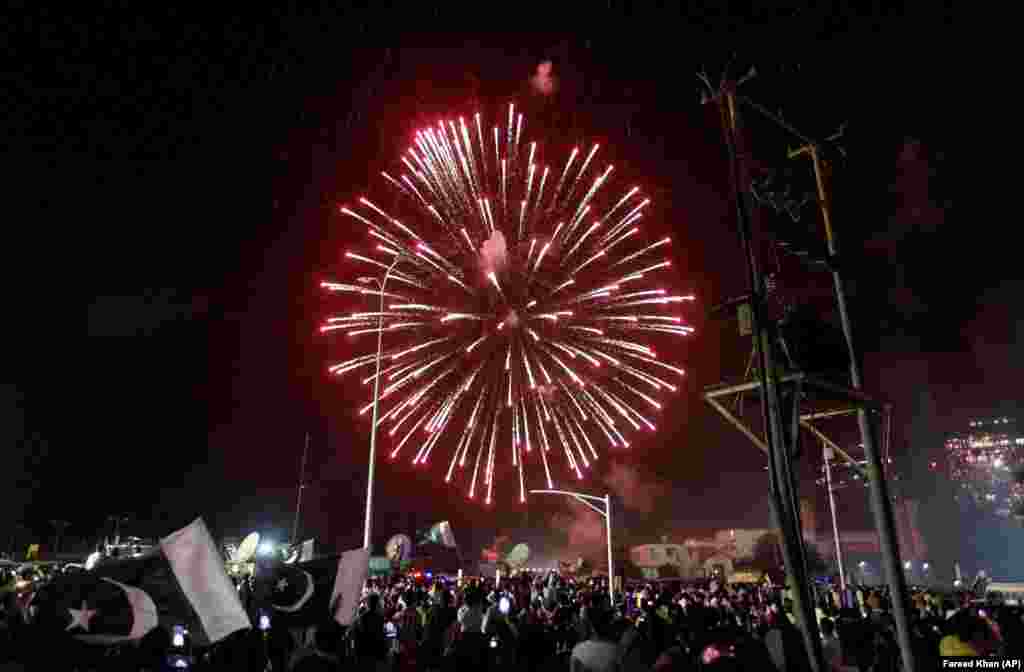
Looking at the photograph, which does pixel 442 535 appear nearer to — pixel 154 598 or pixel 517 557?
→ pixel 517 557

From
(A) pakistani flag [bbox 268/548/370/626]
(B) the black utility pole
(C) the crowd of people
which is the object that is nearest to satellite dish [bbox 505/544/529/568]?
(C) the crowd of people

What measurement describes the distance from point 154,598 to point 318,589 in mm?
2606

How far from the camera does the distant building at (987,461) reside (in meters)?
113

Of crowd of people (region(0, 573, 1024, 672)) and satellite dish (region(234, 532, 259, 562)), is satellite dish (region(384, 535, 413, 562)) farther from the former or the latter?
crowd of people (region(0, 573, 1024, 672))

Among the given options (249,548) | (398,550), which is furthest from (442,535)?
(249,548)

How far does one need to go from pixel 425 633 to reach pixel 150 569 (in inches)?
226

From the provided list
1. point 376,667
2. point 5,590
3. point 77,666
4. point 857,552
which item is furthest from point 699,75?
point 857,552

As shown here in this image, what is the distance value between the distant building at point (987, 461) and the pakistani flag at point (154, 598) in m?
130

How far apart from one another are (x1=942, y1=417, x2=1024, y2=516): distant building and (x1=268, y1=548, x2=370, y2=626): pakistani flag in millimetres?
127063

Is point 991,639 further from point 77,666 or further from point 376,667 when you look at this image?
point 77,666

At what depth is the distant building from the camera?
A: 113m

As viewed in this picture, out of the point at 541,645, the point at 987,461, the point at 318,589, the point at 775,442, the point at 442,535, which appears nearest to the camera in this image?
the point at 775,442

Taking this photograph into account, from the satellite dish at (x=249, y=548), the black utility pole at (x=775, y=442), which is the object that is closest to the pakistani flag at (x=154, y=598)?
the black utility pole at (x=775, y=442)

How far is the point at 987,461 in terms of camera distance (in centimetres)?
12369
